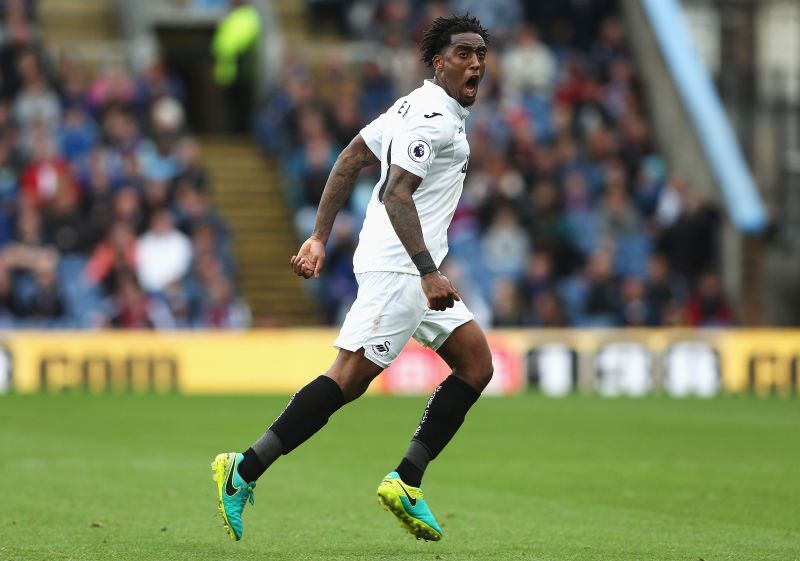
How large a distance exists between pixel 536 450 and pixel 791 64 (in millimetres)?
18952

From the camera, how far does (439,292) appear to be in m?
7.46

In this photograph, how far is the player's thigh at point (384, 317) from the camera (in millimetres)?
7824

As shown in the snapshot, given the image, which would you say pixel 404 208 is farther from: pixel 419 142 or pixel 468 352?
pixel 468 352

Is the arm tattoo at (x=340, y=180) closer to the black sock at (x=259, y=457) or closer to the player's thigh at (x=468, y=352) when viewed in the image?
the player's thigh at (x=468, y=352)

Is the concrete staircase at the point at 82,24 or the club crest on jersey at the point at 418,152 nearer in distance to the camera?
the club crest on jersey at the point at 418,152

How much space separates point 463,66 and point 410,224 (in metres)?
0.86

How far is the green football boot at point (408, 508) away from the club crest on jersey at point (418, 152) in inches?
57.6

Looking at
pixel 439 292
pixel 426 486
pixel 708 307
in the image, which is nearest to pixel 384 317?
pixel 439 292

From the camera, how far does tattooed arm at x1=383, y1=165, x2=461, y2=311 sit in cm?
748

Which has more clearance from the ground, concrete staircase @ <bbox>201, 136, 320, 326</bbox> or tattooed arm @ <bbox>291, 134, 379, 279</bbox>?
tattooed arm @ <bbox>291, 134, 379, 279</bbox>

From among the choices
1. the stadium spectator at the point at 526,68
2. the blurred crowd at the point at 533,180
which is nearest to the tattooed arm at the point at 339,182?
the blurred crowd at the point at 533,180

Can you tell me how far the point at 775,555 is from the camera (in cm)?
760

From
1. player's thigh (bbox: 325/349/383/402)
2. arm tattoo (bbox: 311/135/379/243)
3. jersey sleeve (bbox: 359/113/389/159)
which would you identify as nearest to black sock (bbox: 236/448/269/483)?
Answer: player's thigh (bbox: 325/349/383/402)

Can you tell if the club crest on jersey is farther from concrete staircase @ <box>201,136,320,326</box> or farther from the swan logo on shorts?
concrete staircase @ <box>201,136,320,326</box>
